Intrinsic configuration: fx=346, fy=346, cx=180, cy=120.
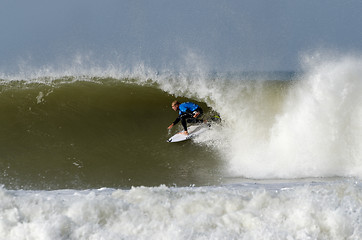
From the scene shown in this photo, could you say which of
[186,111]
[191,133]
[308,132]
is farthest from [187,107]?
[308,132]

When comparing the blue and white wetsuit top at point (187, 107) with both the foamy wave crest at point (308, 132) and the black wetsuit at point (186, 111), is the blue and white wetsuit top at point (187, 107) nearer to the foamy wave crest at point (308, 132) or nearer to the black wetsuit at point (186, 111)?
the black wetsuit at point (186, 111)

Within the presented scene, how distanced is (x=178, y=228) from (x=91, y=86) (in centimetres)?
579

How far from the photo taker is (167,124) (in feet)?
29.7

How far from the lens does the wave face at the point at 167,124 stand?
27.1 feet

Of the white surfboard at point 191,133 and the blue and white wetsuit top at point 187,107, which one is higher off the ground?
the blue and white wetsuit top at point 187,107

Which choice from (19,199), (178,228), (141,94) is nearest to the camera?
(178,228)

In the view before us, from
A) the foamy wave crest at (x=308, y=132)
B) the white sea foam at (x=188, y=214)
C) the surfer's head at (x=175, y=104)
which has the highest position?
the surfer's head at (x=175, y=104)

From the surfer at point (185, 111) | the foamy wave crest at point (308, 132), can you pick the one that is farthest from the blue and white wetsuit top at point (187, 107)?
the foamy wave crest at point (308, 132)

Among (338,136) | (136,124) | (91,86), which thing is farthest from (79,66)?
(338,136)

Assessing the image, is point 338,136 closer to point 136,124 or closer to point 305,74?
point 305,74

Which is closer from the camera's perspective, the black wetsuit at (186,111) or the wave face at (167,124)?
the wave face at (167,124)

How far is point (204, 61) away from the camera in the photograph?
395 inches

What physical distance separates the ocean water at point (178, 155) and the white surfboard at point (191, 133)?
0.54ft

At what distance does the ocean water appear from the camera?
5547 millimetres
